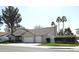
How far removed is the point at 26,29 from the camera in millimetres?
59875

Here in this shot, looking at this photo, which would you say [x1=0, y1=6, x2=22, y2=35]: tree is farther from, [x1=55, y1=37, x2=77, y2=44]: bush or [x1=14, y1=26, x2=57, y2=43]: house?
[x1=55, y1=37, x2=77, y2=44]: bush

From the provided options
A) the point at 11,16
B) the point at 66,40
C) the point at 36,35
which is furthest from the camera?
Answer: the point at 11,16

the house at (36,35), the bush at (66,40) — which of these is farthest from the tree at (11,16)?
the bush at (66,40)

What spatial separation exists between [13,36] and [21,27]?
5.17 m

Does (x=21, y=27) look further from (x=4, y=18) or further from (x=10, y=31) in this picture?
(x=4, y=18)

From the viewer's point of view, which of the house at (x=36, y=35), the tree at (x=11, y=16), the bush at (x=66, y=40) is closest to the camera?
the bush at (x=66, y=40)

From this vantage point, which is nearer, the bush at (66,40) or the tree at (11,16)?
the bush at (66,40)

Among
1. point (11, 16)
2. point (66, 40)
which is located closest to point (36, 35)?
point (11, 16)

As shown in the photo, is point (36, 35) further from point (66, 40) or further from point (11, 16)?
point (66, 40)

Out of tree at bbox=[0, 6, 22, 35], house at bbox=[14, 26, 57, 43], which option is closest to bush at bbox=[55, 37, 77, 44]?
house at bbox=[14, 26, 57, 43]

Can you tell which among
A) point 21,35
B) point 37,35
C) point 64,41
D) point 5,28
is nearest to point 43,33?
point 37,35

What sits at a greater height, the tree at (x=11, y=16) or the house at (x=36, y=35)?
the tree at (x=11, y=16)

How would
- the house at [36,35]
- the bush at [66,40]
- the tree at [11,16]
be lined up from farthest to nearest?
the tree at [11,16] → the house at [36,35] → the bush at [66,40]

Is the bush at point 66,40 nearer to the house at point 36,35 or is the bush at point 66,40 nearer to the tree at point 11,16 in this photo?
the house at point 36,35
